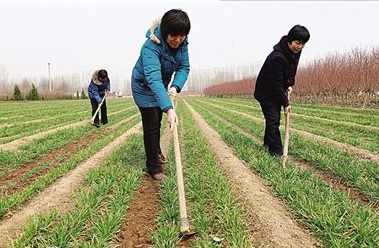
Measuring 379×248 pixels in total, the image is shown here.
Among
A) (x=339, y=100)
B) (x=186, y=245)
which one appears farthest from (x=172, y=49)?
(x=339, y=100)

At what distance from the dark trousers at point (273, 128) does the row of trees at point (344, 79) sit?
63.6 feet

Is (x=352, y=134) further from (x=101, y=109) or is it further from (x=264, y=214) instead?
(x=101, y=109)

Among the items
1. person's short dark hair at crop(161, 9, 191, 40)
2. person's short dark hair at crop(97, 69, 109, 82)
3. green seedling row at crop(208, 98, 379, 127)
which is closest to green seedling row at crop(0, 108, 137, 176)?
person's short dark hair at crop(97, 69, 109, 82)

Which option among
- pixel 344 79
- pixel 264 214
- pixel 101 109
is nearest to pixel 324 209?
pixel 264 214

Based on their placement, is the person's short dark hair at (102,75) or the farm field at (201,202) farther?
the person's short dark hair at (102,75)

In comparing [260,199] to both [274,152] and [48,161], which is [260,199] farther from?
[48,161]

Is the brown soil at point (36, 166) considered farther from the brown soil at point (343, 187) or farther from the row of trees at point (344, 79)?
the row of trees at point (344, 79)

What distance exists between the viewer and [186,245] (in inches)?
105

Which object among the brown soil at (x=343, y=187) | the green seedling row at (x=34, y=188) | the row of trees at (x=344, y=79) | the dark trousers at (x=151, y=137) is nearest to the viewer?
the green seedling row at (x=34, y=188)

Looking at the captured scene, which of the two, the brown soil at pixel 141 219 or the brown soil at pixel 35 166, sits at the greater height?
the brown soil at pixel 35 166

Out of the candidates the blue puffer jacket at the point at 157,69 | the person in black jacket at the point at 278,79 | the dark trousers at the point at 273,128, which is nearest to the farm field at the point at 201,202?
the dark trousers at the point at 273,128

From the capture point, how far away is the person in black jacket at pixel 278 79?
507cm

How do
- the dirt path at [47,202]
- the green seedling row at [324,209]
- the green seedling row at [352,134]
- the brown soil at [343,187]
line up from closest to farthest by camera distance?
the green seedling row at [324,209] → the dirt path at [47,202] → the brown soil at [343,187] → the green seedling row at [352,134]

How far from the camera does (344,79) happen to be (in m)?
24.3
